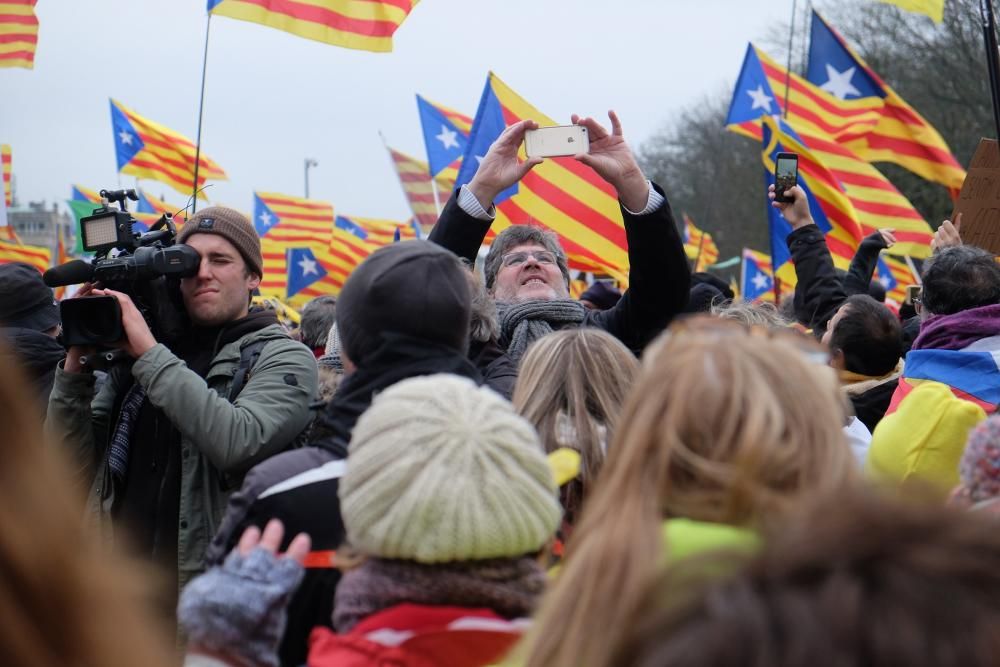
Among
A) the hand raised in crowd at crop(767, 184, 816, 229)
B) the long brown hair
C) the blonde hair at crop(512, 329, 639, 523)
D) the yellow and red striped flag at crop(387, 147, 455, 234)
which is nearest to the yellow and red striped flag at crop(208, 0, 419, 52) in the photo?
the hand raised in crowd at crop(767, 184, 816, 229)

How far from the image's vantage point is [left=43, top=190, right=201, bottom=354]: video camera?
318 centimetres

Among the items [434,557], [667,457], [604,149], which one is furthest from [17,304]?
[667,457]

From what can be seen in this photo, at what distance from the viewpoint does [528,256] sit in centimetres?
391

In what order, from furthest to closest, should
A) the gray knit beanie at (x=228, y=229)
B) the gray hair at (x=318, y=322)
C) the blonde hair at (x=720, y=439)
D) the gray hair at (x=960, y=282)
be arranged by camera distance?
the gray hair at (x=318, y=322), the gray hair at (x=960, y=282), the gray knit beanie at (x=228, y=229), the blonde hair at (x=720, y=439)

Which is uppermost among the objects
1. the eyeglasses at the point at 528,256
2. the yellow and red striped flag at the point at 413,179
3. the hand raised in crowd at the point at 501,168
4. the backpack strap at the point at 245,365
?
the hand raised in crowd at the point at 501,168

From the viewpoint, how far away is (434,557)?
1.63 m

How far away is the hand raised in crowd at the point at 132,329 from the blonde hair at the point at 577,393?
116 cm

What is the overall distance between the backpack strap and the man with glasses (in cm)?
65

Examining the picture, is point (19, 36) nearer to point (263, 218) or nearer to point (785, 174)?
point (785, 174)

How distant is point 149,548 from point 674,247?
1.79 meters

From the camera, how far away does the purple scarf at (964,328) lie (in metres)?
3.62

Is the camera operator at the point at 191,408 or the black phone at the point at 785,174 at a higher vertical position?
the black phone at the point at 785,174

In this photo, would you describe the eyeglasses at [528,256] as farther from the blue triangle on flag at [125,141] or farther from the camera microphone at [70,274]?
the blue triangle on flag at [125,141]

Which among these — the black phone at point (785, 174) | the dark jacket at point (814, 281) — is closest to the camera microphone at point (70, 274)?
the dark jacket at point (814, 281)
